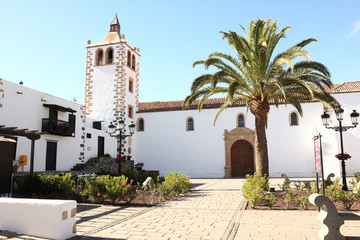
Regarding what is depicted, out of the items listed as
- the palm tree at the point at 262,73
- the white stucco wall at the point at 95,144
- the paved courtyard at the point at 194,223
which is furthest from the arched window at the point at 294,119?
the paved courtyard at the point at 194,223

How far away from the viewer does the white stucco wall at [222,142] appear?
64.5ft

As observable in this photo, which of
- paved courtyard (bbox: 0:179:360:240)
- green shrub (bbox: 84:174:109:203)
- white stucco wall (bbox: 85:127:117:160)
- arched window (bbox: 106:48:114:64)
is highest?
arched window (bbox: 106:48:114:64)

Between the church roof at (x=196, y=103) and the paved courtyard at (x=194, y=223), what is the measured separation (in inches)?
601

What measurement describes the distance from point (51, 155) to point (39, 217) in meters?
12.7

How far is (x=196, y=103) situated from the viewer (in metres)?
23.6

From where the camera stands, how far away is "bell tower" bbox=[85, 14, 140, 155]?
22.7m

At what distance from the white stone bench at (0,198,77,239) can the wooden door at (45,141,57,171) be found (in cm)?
1187

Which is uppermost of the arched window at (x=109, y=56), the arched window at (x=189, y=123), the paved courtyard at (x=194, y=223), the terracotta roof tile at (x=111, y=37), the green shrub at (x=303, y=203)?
the terracotta roof tile at (x=111, y=37)

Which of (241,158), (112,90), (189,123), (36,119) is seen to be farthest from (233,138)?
(36,119)

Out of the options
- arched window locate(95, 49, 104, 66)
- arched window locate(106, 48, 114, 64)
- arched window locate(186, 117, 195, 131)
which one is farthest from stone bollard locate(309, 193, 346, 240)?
arched window locate(95, 49, 104, 66)

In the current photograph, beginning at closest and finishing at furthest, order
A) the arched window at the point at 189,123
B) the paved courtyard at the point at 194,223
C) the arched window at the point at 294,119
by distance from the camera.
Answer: the paved courtyard at the point at 194,223 → the arched window at the point at 294,119 → the arched window at the point at 189,123

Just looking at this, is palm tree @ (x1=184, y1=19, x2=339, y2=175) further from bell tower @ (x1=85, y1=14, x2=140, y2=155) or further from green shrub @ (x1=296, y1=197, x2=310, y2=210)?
bell tower @ (x1=85, y1=14, x2=140, y2=155)

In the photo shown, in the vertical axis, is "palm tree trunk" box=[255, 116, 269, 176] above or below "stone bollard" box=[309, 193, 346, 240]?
above

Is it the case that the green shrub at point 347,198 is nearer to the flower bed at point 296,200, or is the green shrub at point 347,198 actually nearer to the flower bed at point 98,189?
the flower bed at point 296,200
